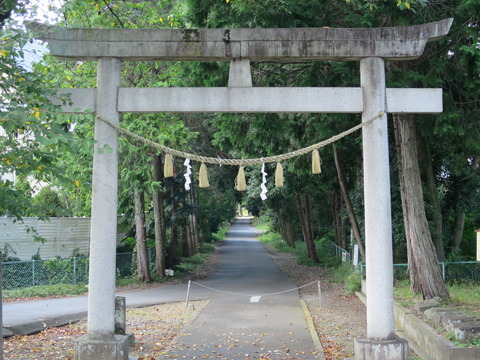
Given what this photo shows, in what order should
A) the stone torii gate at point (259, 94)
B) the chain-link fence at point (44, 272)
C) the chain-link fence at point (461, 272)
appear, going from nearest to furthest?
the stone torii gate at point (259, 94) → the chain-link fence at point (461, 272) → the chain-link fence at point (44, 272)

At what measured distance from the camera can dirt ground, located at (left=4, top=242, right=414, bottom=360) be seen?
9562 millimetres

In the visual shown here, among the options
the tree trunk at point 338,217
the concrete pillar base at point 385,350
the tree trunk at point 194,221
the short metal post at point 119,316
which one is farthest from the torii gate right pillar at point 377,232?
the tree trunk at point 194,221

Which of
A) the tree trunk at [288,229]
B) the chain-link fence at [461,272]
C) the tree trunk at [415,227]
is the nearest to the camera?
the tree trunk at [415,227]

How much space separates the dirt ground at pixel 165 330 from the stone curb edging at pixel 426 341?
99 cm

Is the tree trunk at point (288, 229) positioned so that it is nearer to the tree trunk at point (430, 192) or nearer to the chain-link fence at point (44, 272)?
the chain-link fence at point (44, 272)

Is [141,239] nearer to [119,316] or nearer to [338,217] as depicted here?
[119,316]

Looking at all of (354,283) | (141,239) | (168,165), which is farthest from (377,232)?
(141,239)

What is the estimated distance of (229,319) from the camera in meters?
13.4

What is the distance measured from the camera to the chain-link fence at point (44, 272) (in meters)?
18.3

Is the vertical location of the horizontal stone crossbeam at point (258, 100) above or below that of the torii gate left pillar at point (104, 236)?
above

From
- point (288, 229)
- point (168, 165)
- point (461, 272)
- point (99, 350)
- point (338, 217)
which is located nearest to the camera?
point (99, 350)

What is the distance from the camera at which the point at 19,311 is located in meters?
14.2

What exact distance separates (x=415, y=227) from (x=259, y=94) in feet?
21.8

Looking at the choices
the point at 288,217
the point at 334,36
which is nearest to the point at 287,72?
the point at 334,36
